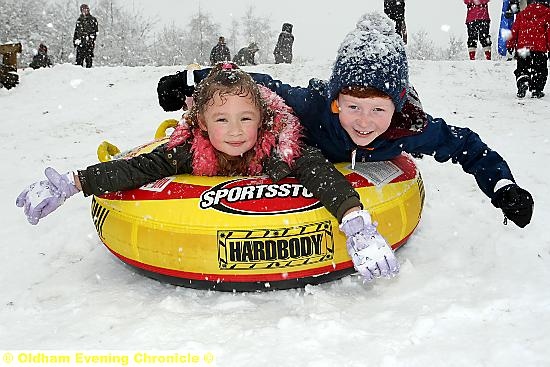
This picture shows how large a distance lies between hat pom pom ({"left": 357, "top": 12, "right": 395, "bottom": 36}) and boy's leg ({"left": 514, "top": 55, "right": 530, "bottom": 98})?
5.34m

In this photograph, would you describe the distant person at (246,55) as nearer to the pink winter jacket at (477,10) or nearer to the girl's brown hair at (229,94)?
the pink winter jacket at (477,10)

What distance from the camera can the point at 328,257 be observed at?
293cm

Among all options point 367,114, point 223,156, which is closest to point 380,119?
point 367,114

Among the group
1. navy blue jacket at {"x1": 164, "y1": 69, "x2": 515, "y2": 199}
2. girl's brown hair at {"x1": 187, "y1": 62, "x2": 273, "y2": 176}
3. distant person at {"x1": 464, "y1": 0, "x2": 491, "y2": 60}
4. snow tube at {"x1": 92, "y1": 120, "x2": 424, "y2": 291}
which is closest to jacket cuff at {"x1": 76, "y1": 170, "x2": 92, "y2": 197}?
snow tube at {"x1": 92, "y1": 120, "x2": 424, "y2": 291}

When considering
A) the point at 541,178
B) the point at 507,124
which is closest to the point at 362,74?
the point at 541,178

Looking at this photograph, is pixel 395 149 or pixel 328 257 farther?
pixel 395 149

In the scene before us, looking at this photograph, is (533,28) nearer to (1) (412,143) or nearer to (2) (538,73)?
(2) (538,73)

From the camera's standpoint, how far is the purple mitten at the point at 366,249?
2.69 meters

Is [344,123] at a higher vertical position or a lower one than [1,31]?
lower

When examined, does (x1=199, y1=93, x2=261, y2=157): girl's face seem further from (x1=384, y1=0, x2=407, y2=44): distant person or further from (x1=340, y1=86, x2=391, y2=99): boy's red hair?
(x1=384, y1=0, x2=407, y2=44): distant person

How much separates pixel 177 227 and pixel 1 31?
1444 inches

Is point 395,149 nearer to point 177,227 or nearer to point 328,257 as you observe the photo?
point 328,257

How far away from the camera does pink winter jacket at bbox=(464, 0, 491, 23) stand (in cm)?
1171

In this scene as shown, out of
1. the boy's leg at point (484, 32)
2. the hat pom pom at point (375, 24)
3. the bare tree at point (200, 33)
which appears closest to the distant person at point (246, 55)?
the boy's leg at point (484, 32)
